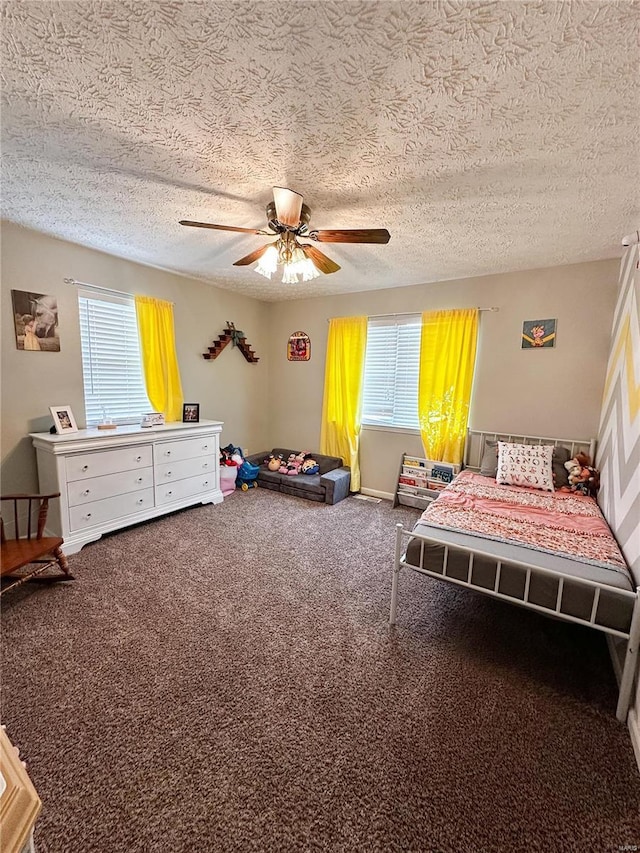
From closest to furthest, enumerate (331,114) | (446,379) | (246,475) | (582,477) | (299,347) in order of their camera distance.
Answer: (331,114), (582,477), (446,379), (246,475), (299,347)

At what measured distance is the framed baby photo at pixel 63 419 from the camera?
2822mm

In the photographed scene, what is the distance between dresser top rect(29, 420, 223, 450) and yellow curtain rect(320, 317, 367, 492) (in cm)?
148

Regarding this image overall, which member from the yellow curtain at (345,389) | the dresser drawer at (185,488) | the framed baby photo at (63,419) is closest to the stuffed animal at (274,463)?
the yellow curtain at (345,389)

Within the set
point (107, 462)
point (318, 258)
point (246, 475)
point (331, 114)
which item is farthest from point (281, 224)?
point (246, 475)

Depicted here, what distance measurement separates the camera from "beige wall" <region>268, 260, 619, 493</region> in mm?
2980

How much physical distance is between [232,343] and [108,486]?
2317 millimetres

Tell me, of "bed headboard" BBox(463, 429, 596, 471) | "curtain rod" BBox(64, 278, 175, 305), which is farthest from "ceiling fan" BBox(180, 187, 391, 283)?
"bed headboard" BBox(463, 429, 596, 471)

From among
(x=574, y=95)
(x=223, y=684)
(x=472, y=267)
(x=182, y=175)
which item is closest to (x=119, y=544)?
(x=223, y=684)

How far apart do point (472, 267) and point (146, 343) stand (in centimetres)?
328

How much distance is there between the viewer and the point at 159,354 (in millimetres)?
3562

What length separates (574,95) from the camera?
123 cm

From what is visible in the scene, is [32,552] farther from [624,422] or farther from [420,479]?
[624,422]

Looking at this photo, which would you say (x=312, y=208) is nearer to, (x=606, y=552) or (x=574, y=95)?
(x=574, y=95)

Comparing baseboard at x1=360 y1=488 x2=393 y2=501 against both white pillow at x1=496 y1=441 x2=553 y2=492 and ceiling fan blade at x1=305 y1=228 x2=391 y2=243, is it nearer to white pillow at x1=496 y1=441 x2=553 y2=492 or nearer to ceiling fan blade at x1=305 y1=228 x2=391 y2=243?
white pillow at x1=496 y1=441 x2=553 y2=492
